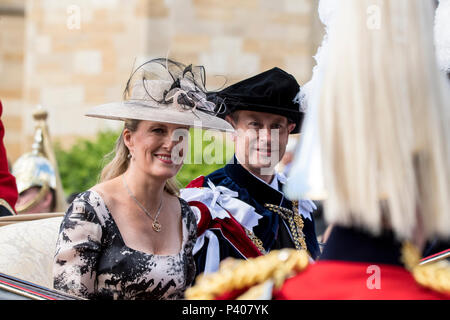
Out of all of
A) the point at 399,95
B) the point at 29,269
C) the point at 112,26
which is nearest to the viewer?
the point at 399,95

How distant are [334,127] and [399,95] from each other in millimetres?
136

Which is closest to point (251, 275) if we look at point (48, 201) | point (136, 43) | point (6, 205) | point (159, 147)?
point (159, 147)

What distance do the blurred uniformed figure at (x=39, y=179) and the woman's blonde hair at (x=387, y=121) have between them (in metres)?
3.65

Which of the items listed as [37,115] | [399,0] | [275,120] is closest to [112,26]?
[37,115]

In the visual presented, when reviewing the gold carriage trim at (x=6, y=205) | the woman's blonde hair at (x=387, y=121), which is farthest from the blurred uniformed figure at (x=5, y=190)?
the woman's blonde hair at (x=387, y=121)

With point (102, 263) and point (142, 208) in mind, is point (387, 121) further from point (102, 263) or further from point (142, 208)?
point (142, 208)

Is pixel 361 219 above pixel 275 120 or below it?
below

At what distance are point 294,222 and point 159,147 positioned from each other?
3.06ft

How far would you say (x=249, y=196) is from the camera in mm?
3139

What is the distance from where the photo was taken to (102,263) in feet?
7.75

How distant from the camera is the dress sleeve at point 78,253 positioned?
2270 mm

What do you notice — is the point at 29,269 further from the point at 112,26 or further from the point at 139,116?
the point at 112,26

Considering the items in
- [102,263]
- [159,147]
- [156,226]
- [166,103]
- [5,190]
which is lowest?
[102,263]
